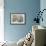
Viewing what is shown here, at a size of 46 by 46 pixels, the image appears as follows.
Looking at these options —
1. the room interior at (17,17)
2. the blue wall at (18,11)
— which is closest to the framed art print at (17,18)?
the room interior at (17,17)

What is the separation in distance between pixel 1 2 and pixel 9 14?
2.07 feet

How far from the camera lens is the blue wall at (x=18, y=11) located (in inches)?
227

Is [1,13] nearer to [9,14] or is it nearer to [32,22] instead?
[9,14]

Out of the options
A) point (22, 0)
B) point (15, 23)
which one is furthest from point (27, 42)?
point (22, 0)

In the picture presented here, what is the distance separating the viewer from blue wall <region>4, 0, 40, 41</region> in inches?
227

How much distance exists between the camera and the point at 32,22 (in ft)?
19.2

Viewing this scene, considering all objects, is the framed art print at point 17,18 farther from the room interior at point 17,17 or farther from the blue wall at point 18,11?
the blue wall at point 18,11

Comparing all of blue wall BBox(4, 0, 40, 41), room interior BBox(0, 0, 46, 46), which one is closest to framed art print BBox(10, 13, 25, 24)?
room interior BBox(0, 0, 46, 46)

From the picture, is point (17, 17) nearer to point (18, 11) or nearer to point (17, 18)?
point (17, 18)

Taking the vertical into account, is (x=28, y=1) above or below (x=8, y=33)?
above

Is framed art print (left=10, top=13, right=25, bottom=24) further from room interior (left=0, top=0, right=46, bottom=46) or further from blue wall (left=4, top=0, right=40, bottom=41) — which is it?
blue wall (left=4, top=0, right=40, bottom=41)

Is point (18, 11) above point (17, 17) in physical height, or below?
above

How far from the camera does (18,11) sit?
579cm

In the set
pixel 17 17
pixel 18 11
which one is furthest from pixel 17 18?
pixel 18 11
